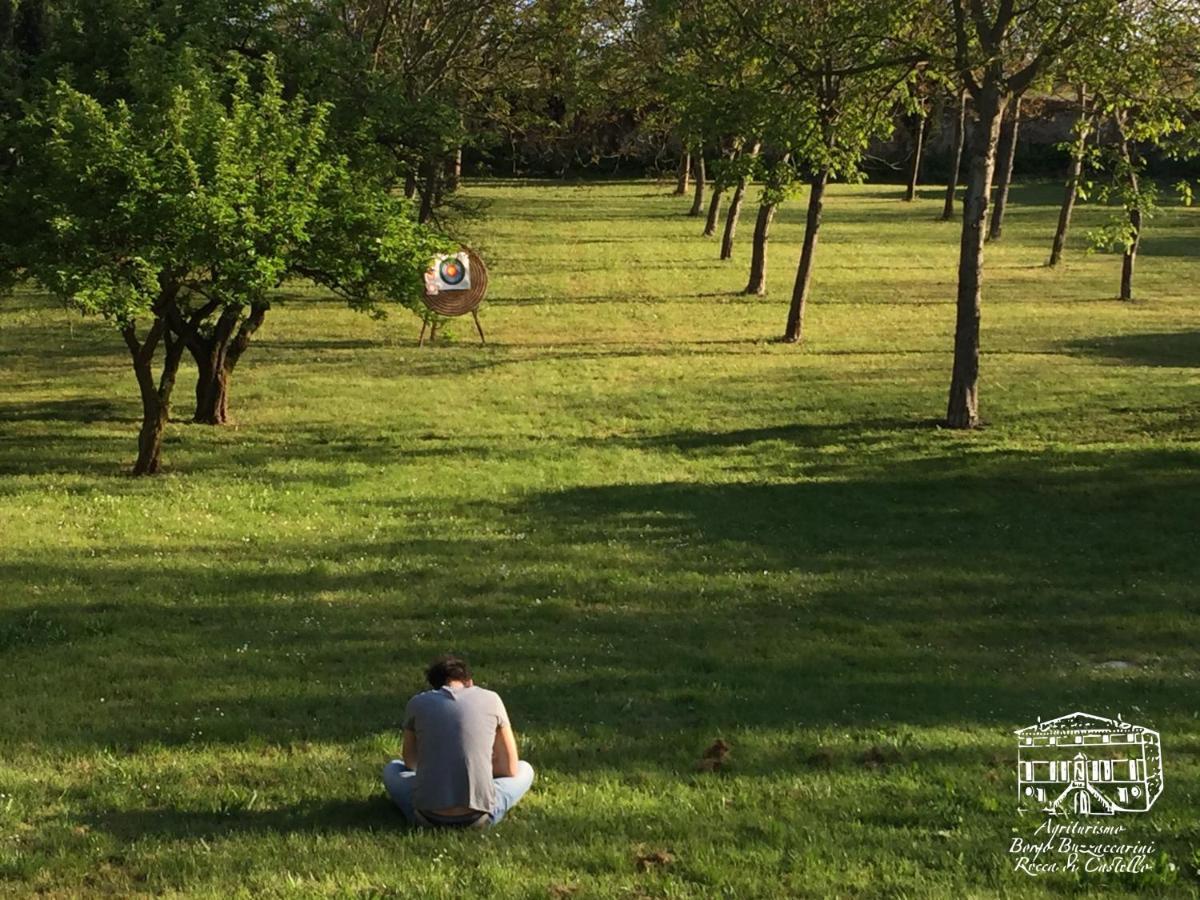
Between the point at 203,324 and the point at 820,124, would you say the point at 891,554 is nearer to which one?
the point at 820,124

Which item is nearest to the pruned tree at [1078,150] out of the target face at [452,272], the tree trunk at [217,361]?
the tree trunk at [217,361]

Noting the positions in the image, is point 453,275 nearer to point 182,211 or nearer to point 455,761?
point 182,211

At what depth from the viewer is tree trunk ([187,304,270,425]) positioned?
2241 cm

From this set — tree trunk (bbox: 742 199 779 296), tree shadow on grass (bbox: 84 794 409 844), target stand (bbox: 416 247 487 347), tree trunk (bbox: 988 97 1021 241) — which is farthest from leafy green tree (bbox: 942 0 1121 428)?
tree trunk (bbox: 988 97 1021 241)

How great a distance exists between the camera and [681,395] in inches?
Answer: 1027

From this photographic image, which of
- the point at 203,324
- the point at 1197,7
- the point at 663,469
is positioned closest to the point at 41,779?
the point at 663,469

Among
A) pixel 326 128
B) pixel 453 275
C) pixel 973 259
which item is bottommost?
pixel 453 275

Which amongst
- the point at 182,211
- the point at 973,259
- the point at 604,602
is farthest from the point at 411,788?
the point at 973,259

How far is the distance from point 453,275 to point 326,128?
1168cm

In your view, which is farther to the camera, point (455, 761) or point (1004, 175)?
point (1004, 175)

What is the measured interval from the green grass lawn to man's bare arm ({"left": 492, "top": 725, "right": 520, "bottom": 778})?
308 mm

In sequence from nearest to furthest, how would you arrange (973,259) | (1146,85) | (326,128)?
1. (326,128)
2. (1146,85)
3. (973,259)

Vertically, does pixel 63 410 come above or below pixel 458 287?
below

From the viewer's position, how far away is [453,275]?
32.4 metres
